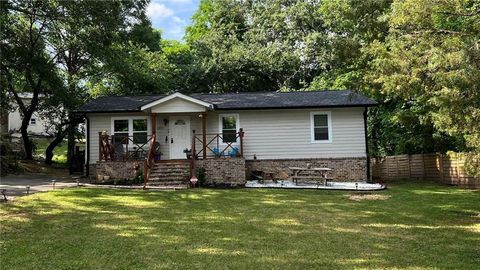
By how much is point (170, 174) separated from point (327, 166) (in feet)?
21.4

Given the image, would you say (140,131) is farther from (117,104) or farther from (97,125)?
(97,125)

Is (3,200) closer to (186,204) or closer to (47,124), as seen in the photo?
(186,204)

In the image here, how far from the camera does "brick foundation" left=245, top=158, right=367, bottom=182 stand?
17.1 meters

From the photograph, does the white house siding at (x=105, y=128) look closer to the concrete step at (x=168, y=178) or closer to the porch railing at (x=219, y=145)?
the porch railing at (x=219, y=145)

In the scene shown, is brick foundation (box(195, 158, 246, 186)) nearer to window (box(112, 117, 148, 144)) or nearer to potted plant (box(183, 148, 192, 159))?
potted plant (box(183, 148, 192, 159))

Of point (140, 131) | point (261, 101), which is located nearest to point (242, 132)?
point (261, 101)

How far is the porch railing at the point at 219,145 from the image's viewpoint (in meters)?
16.7

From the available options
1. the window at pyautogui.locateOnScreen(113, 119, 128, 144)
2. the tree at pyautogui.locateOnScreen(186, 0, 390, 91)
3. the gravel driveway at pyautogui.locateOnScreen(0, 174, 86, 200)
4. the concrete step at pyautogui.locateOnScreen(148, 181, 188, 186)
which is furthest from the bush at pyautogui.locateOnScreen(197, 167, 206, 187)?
the tree at pyautogui.locateOnScreen(186, 0, 390, 91)

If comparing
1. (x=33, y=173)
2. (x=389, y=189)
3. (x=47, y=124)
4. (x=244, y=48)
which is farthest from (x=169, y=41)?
(x=389, y=189)

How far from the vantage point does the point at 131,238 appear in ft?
24.2

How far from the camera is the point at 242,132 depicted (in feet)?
53.8

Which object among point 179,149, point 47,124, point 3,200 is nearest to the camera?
point 3,200

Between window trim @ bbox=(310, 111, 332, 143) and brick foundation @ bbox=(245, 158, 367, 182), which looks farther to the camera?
window trim @ bbox=(310, 111, 332, 143)

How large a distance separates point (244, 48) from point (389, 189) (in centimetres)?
2024
